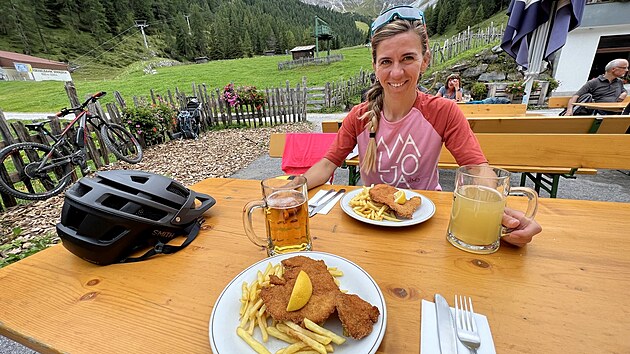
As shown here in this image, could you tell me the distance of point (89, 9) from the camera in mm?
59094

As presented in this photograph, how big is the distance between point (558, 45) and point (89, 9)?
84.4m

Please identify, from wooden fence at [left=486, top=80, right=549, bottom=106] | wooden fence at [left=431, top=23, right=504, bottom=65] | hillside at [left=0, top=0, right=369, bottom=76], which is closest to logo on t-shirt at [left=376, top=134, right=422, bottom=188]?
wooden fence at [left=486, top=80, right=549, bottom=106]

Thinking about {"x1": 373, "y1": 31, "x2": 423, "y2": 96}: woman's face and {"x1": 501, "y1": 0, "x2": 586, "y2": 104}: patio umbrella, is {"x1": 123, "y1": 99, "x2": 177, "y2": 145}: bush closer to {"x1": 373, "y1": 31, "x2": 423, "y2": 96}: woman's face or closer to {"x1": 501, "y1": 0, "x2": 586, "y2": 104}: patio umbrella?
{"x1": 373, "y1": 31, "x2": 423, "y2": 96}: woman's face

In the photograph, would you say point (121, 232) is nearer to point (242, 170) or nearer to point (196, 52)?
point (242, 170)

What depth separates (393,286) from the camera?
87 cm

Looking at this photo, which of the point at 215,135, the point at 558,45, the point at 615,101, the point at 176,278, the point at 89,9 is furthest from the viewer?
the point at 89,9

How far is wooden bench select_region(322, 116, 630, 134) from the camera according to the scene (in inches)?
129

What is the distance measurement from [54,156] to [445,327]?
660 centimetres

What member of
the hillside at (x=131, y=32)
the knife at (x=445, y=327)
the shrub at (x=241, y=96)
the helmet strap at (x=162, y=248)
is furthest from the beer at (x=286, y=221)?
the hillside at (x=131, y=32)

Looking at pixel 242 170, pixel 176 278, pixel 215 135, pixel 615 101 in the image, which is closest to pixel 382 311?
pixel 176 278

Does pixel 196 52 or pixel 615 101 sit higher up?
pixel 196 52

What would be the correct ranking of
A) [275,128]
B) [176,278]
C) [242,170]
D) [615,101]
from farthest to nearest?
[275,128], [615,101], [242,170], [176,278]

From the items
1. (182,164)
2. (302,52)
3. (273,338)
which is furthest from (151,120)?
(302,52)

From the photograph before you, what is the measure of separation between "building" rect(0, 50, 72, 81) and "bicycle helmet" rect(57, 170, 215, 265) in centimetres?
1208
